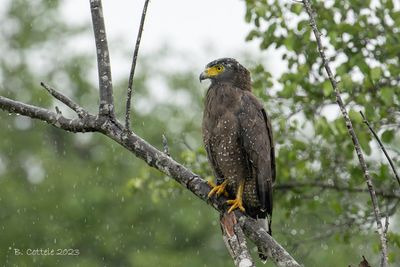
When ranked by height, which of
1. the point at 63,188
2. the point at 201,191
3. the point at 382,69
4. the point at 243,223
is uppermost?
the point at 63,188

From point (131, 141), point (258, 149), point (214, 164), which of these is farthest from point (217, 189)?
point (131, 141)

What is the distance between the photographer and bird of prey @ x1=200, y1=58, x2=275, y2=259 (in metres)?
5.47

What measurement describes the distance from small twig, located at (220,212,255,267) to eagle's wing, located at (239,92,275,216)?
1.36m

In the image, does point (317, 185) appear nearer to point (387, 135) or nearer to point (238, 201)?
point (387, 135)

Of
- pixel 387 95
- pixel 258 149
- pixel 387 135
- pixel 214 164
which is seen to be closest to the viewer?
pixel 258 149

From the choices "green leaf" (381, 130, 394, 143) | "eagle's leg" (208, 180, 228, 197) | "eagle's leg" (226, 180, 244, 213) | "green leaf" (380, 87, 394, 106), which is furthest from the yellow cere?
"green leaf" (381, 130, 394, 143)

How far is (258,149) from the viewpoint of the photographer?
216 inches

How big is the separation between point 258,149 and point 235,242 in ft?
6.26

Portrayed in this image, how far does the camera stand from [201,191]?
167 inches

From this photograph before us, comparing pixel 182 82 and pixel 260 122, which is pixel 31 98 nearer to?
pixel 182 82

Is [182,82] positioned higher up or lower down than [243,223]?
higher up

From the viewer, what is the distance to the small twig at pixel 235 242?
335 cm

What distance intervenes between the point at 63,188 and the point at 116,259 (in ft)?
6.74

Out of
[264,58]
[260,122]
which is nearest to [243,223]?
[260,122]
